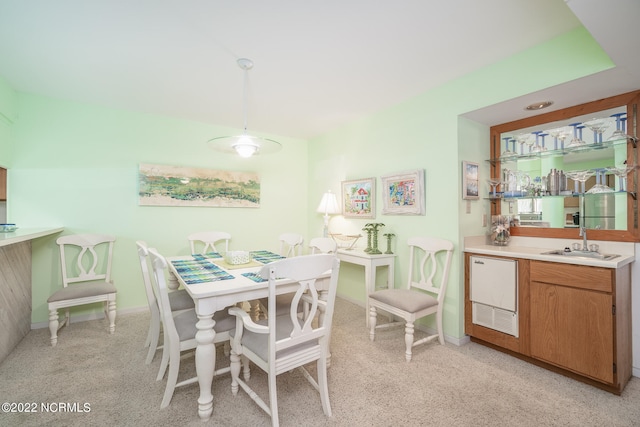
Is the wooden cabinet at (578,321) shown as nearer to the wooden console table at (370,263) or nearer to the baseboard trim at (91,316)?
the wooden console table at (370,263)

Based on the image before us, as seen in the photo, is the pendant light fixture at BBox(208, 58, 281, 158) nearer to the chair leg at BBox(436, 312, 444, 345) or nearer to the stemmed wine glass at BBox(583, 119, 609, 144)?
the chair leg at BBox(436, 312, 444, 345)

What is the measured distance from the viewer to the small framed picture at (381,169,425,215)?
2.88 meters

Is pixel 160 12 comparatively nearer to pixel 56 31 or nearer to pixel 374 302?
pixel 56 31

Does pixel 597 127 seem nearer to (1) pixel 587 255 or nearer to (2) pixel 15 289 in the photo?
(1) pixel 587 255

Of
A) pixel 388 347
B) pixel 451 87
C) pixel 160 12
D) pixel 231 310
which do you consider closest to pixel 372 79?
pixel 451 87

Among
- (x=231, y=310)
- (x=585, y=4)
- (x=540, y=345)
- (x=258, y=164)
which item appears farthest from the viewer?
(x=258, y=164)

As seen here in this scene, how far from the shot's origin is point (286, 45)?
2.07 meters

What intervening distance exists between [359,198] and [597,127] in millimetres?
2221

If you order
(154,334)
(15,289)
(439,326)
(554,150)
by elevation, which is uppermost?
(554,150)

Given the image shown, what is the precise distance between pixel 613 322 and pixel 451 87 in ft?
6.98

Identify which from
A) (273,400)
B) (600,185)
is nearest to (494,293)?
(600,185)

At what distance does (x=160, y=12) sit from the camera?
5.69 feet

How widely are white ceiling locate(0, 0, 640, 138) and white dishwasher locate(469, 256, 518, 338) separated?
1343 mm

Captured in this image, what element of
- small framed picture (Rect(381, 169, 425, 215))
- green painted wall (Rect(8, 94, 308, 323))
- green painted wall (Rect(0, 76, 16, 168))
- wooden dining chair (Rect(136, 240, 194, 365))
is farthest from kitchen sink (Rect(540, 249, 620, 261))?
green painted wall (Rect(0, 76, 16, 168))
